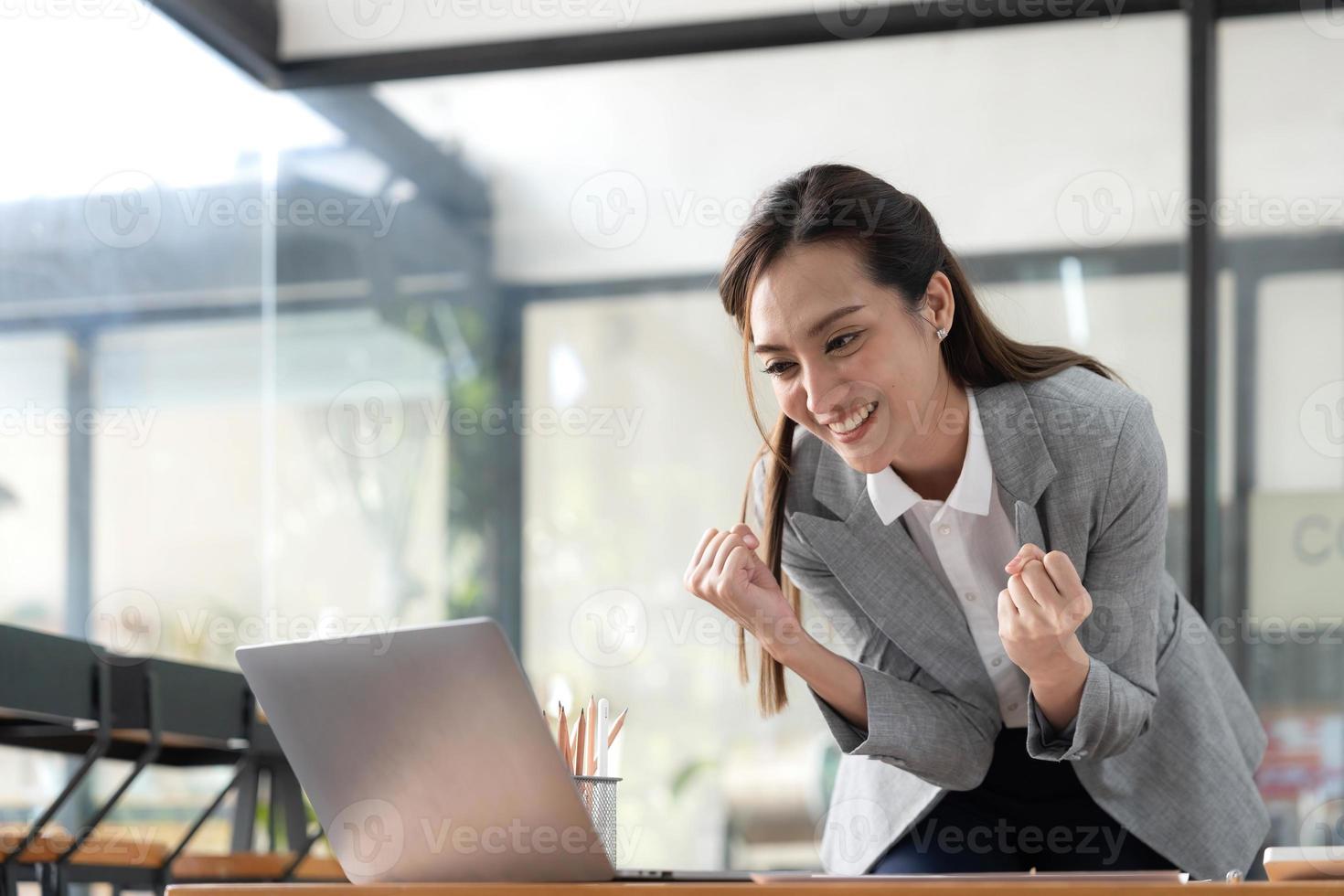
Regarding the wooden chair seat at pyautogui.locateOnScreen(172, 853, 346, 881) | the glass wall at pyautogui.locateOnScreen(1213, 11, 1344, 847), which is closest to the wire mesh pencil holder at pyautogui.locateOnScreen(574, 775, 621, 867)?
the wooden chair seat at pyautogui.locateOnScreen(172, 853, 346, 881)

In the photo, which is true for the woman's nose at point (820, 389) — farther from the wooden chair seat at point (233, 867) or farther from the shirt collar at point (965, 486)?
the wooden chair seat at point (233, 867)

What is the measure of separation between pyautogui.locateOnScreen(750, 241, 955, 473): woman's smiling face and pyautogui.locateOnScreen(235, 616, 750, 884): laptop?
0.58 meters

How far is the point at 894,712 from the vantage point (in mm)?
1385

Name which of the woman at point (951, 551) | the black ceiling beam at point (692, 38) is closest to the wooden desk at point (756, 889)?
the woman at point (951, 551)

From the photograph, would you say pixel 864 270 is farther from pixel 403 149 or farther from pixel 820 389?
pixel 403 149

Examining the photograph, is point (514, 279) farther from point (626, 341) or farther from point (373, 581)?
point (373, 581)

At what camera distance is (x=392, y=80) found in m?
3.48

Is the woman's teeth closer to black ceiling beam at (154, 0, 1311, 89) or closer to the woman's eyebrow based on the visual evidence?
the woman's eyebrow

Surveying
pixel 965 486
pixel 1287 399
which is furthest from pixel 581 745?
pixel 1287 399

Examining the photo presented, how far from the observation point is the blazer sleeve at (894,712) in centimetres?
138

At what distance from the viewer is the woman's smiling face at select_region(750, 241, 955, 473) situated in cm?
141

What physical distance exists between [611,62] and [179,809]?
1.96 meters

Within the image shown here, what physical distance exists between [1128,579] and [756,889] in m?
0.71

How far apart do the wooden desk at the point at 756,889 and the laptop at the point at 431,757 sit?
0.07 meters
